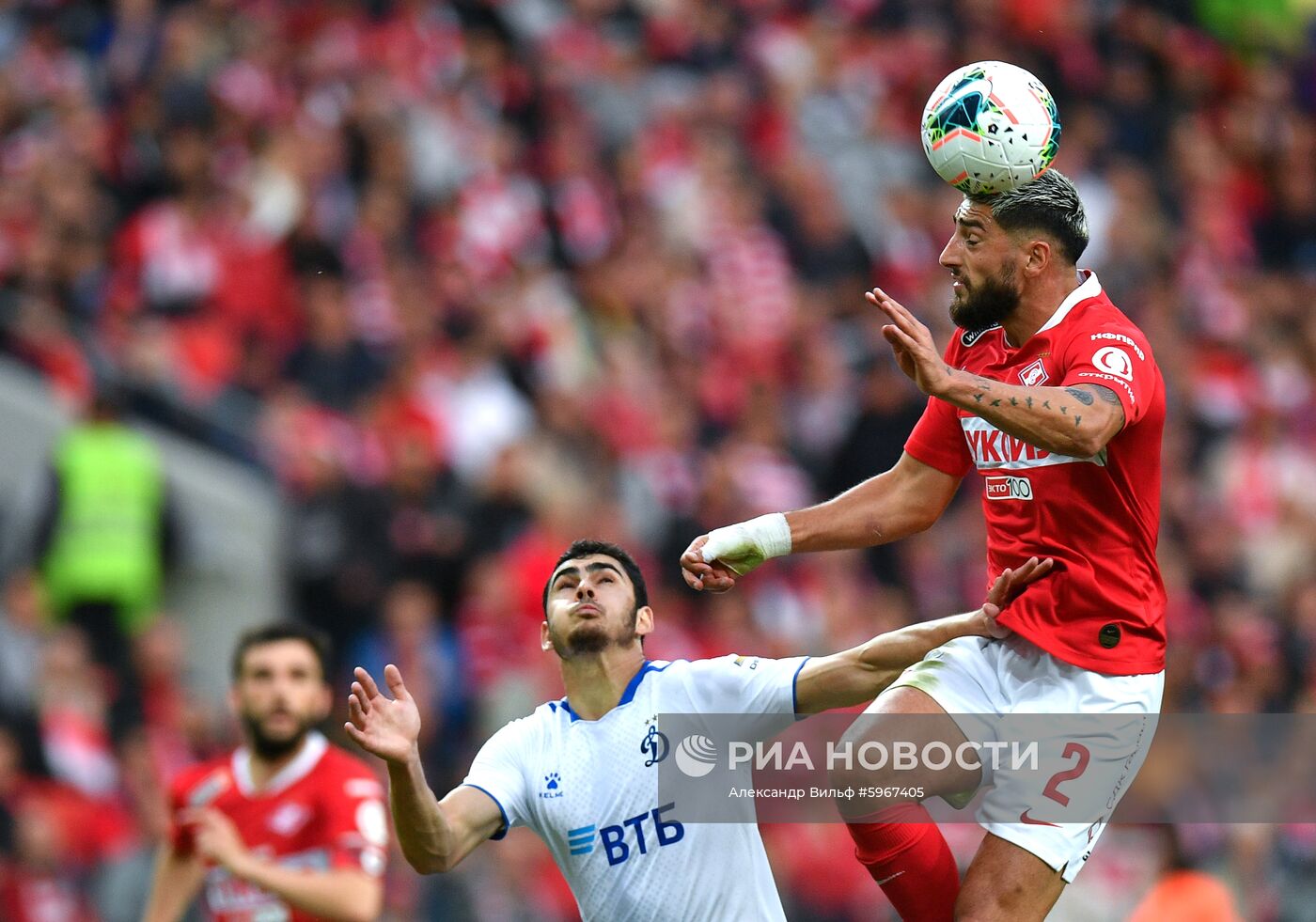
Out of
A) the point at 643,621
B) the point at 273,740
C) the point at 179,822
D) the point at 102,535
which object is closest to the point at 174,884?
the point at 179,822

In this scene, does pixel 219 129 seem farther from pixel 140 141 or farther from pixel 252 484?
pixel 252 484

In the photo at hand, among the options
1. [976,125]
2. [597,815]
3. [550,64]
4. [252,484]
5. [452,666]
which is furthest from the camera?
[550,64]

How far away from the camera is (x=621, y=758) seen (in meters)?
6.55

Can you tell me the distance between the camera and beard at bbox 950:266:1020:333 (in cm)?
591

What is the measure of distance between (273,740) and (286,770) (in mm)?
132

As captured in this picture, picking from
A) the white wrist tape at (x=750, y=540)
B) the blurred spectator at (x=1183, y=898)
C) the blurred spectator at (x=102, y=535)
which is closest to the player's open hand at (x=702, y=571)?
the white wrist tape at (x=750, y=540)

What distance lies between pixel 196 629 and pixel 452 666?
5.44ft

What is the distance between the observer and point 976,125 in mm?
5812

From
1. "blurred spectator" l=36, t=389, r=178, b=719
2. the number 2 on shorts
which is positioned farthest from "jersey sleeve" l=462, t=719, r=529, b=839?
"blurred spectator" l=36, t=389, r=178, b=719

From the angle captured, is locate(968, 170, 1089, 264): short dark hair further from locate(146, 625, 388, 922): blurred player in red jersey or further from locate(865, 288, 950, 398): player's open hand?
locate(146, 625, 388, 922): blurred player in red jersey

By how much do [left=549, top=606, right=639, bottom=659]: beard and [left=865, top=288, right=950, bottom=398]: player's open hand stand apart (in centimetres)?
159

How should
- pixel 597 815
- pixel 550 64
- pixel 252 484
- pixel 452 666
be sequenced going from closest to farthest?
pixel 597 815 < pixel 452 666 < pixel 252 484 < pixel 550 64

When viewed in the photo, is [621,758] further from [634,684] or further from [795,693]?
[795,693]

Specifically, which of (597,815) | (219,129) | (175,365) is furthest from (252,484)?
(597,815)
